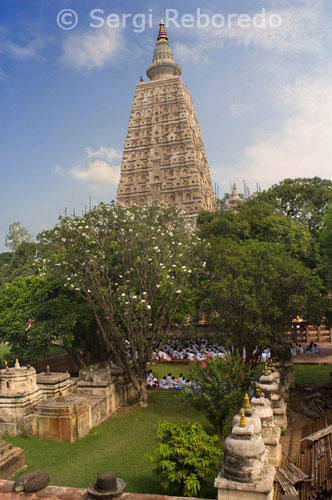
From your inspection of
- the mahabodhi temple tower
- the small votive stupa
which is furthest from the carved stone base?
the mahabodhi temple tower

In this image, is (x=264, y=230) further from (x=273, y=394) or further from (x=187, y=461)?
(x=187, y=461)

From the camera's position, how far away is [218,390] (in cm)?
1218

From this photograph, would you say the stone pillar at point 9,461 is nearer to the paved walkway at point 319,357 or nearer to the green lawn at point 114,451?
the green lawn at point 114,451

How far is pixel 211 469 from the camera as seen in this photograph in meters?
Result: 7.65

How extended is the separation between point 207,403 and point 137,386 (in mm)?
5000

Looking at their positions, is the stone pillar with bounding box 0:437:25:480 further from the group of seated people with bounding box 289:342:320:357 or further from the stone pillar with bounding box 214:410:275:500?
the group of seated people with bounding box 289:342:320:357

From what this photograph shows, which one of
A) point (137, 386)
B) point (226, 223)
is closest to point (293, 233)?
point (226, 223)

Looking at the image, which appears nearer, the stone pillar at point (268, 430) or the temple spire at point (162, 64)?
the stone pillar at point (268, 430)

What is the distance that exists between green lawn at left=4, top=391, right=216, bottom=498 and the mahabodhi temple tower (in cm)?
3494

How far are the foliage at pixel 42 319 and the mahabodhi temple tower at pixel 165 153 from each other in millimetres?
29472

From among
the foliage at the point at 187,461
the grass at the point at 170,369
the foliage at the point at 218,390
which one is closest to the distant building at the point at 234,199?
the grass at the point at 170,369

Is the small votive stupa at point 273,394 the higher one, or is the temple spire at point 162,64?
the temple spire at point 162,64

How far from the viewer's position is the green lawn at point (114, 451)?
369 inches

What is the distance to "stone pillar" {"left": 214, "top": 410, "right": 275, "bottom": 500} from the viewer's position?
20.0 ft
